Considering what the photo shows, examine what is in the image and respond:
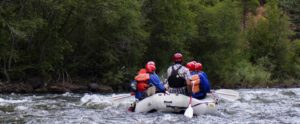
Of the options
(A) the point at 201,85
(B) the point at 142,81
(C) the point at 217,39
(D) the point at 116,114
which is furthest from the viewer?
(C) the point at 217,39

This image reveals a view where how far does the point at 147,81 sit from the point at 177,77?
96 cm

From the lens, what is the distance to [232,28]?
3922 centimetres

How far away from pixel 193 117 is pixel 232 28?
25.8 metres

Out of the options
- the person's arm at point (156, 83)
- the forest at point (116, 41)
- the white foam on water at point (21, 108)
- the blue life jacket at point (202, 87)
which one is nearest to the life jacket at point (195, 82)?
the blue life jacket at point (202, 87)

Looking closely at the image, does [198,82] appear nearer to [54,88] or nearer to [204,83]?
[204,83]

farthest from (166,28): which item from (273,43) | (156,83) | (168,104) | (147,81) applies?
(168,104)

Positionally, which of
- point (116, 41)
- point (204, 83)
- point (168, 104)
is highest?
point (116, 41)

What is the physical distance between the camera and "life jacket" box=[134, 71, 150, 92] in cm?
1503

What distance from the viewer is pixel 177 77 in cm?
1472

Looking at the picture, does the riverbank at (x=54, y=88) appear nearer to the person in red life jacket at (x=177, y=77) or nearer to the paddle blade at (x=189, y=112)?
the person in red life jacket at (x=177, y=77)

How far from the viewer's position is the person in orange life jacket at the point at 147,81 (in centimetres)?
1495

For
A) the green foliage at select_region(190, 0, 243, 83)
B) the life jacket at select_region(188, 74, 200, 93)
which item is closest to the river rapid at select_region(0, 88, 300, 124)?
the life jacket at select_region(188, 74, 200, 93)

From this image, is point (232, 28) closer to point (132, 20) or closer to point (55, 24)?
point (132, 20)

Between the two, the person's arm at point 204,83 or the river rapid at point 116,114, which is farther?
the person's arm at point 204,83
